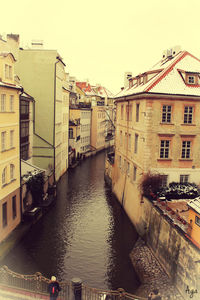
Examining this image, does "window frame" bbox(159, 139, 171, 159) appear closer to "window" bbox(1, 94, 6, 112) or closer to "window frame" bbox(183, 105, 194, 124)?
"window frame" bbox(183, 105, 194, 124)

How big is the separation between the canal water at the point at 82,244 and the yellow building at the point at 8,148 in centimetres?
222

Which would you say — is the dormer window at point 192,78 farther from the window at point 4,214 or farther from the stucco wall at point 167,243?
the window at point 4,214

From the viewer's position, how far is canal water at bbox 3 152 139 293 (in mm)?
18875

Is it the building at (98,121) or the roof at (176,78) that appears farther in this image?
the building at (98,121)

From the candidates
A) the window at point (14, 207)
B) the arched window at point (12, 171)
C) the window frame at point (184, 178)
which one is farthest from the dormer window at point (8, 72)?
the window frame at point (184, 178)

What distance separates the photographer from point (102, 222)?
27.5 metres

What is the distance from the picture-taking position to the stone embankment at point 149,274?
16.3 meters

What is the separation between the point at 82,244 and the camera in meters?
22.9

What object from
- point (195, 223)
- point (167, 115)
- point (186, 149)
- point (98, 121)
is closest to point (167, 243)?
point (195, 223)

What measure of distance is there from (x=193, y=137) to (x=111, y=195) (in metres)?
15.1

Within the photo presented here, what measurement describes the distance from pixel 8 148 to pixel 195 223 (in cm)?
1389

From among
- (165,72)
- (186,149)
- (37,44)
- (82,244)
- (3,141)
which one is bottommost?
(82,244)

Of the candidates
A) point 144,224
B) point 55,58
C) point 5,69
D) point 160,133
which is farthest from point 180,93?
point 55,58

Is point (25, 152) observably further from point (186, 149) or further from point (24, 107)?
point (186, 149)
